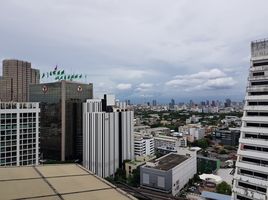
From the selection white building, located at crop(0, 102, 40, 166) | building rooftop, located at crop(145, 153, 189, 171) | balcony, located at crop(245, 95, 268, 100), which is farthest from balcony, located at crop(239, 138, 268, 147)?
white building, located at crop(0, 102, 40, 166)

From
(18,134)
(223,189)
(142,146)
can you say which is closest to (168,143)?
(142,146)

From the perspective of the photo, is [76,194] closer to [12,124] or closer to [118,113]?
[12,124]

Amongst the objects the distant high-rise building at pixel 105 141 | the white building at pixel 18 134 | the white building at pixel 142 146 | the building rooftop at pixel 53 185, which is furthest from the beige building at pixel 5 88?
the building rooftop at pixel 53 185

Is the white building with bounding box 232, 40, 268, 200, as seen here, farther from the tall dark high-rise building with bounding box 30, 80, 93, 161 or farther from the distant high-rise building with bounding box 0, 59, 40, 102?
the distant high-rise building with bounding box 0, 59, 40, 102

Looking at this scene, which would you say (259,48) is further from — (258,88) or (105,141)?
(105,141)

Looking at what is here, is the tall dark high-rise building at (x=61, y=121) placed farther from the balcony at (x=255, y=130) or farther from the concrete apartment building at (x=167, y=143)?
the balcony at (x=255, y=130)

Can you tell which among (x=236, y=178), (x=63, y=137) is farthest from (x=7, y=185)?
(x=63, y=137)
